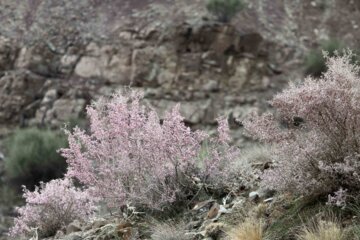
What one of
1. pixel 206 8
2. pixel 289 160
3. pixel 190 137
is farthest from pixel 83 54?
pixel 289 160

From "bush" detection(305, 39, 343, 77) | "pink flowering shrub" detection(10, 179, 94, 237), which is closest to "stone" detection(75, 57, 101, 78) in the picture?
"bush" detection(305, 39, 343, 77)

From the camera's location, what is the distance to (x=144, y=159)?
5266 mm

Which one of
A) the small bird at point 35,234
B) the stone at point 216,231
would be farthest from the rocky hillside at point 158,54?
the stone at point 216,231

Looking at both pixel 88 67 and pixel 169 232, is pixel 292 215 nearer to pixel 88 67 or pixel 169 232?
pixel 169 232

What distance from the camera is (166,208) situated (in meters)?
5.18

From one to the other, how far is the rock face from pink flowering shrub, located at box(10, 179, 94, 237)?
328 inches

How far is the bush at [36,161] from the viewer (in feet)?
42.1

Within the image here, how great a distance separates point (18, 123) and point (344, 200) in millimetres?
13089

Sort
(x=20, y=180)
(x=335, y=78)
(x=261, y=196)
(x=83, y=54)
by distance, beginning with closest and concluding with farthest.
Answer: (x=335, y=78), (x=261, y=196), (x=20, y=180), (x=83, y=54)

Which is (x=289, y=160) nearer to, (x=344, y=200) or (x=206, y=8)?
A: (x=344, y=200)

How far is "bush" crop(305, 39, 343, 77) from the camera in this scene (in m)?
14.8

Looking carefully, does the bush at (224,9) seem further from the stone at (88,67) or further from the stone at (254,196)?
the stone at (254,196)

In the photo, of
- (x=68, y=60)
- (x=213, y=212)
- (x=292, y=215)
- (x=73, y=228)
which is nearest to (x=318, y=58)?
(x=68, y=60)

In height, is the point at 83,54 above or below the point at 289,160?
below
